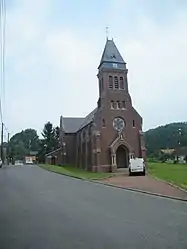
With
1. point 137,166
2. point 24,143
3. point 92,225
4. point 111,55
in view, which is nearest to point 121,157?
point 111,55

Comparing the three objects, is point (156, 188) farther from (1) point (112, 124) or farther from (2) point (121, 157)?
(2) point (121, 157)

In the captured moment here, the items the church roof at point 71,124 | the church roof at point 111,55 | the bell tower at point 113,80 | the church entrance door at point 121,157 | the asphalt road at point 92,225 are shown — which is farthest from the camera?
the church roof at point 71,124

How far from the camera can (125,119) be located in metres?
57.6

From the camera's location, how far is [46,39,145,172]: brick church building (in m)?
55.0

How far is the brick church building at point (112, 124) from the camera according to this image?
55.0 m

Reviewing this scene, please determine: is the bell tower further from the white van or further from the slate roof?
the white van

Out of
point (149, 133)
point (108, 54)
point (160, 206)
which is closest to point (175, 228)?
point (160, 206)

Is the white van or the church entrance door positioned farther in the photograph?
the church entrance door

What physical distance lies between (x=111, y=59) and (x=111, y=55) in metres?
1.00

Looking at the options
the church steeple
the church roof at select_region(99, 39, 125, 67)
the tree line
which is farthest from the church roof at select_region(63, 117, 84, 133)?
the church roof at select_region(99, 39, 125, 67)

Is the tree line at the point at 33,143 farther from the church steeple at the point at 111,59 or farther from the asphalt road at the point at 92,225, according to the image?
the asphalt road at the point at 92,225

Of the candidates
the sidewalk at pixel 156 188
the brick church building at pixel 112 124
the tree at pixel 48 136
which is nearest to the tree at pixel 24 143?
the tree at pixel 48 136

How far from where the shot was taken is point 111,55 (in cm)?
6169

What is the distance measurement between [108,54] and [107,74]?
13.4 feet
